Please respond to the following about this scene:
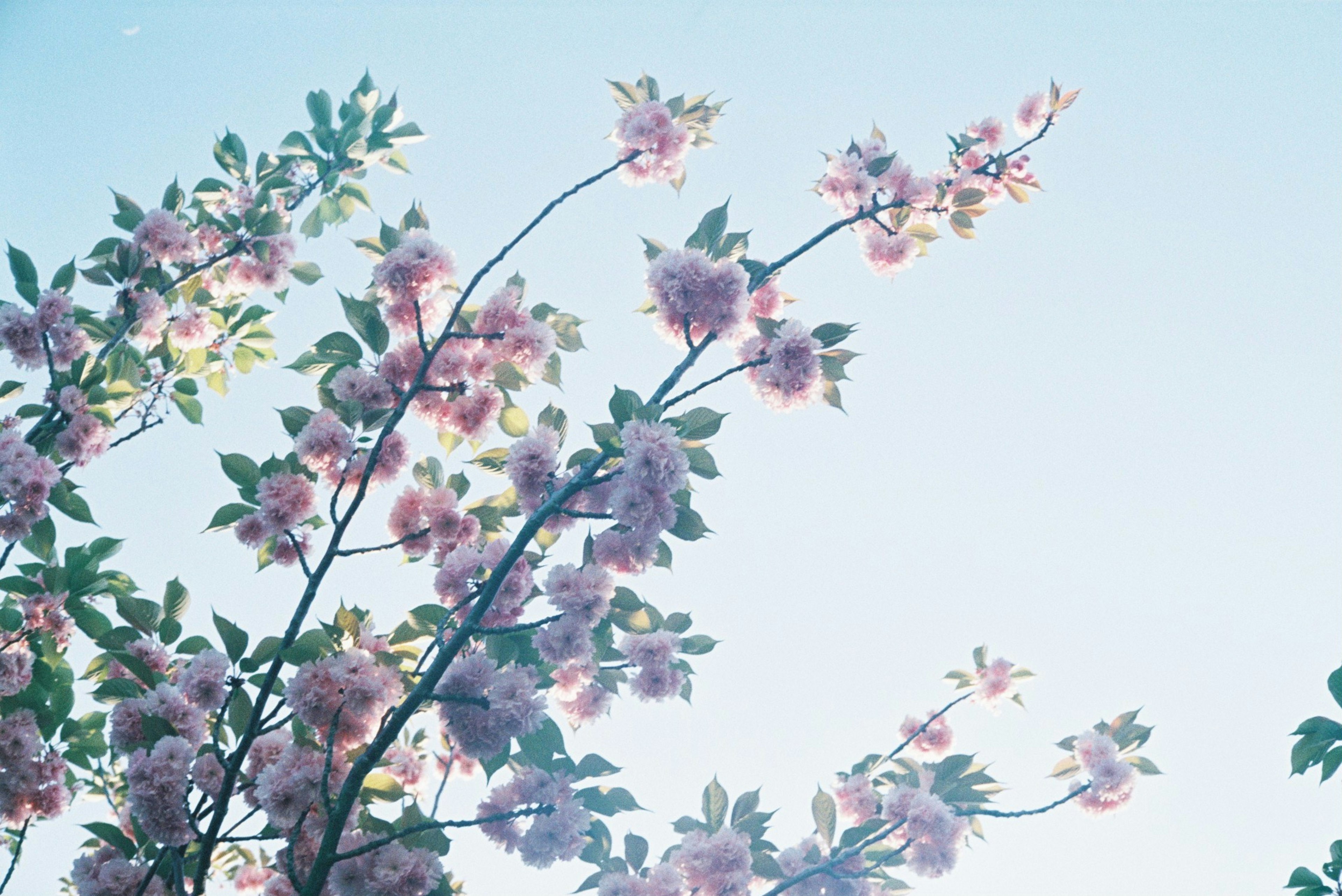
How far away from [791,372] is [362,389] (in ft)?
5.10

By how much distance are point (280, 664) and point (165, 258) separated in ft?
8.97

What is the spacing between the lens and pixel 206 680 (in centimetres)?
265

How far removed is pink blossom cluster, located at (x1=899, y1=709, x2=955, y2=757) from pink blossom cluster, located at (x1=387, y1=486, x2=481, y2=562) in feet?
10.6

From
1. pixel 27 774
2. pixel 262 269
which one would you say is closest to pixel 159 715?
pixel 27 774

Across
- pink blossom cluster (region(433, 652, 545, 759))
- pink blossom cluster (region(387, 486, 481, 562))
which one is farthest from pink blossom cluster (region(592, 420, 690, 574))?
pink blossom cluster (region(387, 486, 481, 562))

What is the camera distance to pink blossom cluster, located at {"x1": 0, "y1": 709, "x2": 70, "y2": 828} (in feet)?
9.68

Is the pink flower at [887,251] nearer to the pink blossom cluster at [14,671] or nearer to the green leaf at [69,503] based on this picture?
the green leaf at [69,503]

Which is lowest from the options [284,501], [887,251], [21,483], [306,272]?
[284,501]

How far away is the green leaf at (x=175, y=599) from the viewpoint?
3.13m

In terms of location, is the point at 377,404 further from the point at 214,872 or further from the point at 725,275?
the point at 214,872

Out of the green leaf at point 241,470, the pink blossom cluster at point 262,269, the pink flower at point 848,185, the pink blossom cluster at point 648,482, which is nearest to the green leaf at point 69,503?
the green leaf at point 241,470

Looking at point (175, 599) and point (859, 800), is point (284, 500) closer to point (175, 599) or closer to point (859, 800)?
point (175, 599)

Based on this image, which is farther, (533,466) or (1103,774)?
(1103,774)

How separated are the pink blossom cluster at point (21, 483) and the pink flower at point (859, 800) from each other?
3.88m
